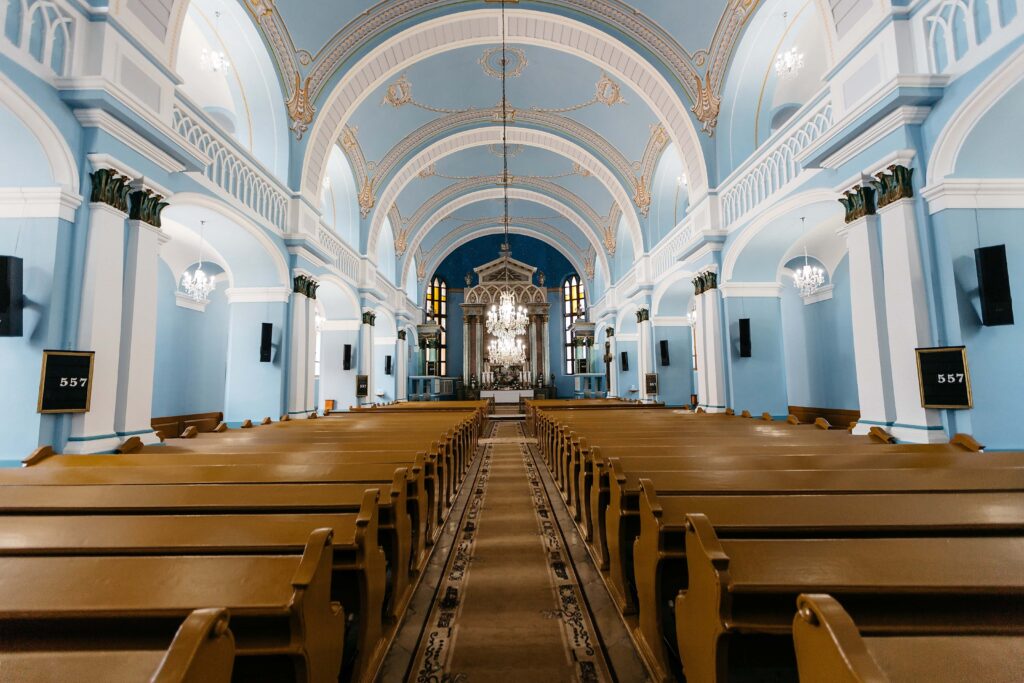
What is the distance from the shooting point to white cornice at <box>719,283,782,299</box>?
761cm

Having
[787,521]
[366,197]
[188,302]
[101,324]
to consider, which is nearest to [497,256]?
[366,197]

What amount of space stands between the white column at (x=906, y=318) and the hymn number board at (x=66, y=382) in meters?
6.60

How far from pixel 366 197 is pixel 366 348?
3.52 m

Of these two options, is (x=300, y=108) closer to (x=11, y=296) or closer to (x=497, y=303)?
(x=11, y=296)

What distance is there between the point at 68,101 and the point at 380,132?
7.27 metres

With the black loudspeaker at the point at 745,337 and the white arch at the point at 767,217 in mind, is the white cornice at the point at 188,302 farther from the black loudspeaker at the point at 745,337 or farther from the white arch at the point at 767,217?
the black loudspeaker at the point at 745,337

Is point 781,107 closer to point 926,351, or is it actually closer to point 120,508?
point 926,351

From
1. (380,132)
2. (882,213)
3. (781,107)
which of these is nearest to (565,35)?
(781,107)

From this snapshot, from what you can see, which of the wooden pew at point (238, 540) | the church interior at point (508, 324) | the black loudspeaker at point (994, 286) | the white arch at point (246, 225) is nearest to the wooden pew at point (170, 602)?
the church interior at point (508, 324)

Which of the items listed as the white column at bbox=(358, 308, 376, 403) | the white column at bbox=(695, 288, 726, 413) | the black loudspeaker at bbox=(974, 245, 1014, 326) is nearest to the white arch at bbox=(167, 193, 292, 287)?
the white column at bbox=(358, 308, 376, 403)

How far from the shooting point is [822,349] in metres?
9.53

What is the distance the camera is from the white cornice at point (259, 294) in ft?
24.5

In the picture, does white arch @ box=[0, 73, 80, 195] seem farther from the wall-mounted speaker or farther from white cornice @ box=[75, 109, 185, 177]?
the wall-mounted speaker

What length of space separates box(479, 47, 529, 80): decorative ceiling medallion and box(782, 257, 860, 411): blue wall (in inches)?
279
